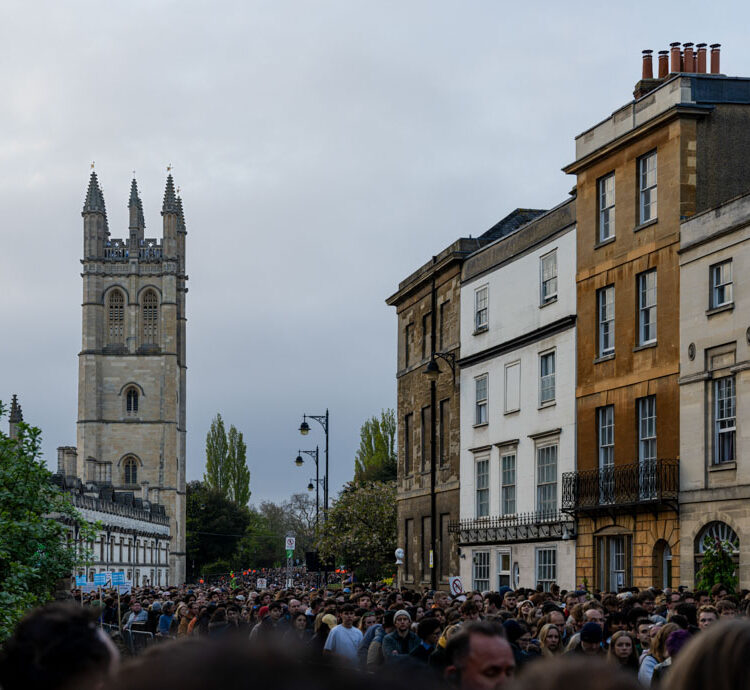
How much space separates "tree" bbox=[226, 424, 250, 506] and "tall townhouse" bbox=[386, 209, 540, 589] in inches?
4253

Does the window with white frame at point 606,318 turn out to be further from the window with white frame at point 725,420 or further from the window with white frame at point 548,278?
the window with white frame at point 725,420

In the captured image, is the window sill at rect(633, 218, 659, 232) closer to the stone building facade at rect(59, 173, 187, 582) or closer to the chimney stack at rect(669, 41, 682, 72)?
the chimney stack at rect(669, 41, 682, 72)

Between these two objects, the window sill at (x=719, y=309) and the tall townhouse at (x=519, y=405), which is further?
the tall townhouse at (x=519, y=405)

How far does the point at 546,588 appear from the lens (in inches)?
1519

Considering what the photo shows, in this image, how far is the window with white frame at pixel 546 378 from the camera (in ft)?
128

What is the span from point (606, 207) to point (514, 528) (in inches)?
395

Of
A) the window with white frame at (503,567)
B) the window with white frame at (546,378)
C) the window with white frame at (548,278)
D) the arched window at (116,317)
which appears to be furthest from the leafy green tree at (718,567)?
the arched window at (116,317)

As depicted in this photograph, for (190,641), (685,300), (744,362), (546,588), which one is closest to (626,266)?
(685,300)

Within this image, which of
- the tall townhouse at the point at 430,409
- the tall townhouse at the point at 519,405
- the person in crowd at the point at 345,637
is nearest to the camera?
the person in crowd at the point at 345,637

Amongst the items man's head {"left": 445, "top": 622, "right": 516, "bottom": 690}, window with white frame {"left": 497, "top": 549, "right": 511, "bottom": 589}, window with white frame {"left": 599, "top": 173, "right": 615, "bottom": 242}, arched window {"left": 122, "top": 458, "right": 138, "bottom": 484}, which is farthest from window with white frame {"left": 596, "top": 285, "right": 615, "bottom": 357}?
arched window {"left": 122, "top": 458, "right": 138, "bottom": 484}

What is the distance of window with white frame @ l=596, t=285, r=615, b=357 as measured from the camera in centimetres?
3547

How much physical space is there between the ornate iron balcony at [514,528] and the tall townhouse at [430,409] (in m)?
1.08

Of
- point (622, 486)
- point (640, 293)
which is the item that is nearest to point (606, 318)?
point (640, 293)

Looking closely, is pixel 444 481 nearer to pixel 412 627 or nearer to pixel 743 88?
pixel 743 88
